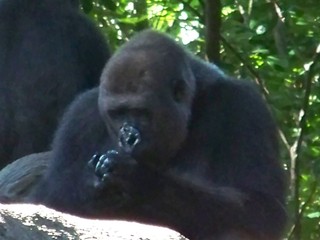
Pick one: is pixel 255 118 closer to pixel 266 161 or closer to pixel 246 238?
pixel 266 161

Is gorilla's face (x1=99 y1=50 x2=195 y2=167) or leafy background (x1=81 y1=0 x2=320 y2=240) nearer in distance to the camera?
gorilla's face (x1=99 y1=50 x2=195 y2=167)

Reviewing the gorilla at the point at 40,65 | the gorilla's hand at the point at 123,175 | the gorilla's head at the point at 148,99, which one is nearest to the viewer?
the gorilla's hand at the point at 123,175

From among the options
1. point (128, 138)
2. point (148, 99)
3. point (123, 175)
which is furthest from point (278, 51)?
point (123, 175)

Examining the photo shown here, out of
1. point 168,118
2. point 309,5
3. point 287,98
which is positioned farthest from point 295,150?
point 168,118

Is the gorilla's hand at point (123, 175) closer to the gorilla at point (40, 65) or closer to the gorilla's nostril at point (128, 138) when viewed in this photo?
the gorilla's nostril at point (128, 138)

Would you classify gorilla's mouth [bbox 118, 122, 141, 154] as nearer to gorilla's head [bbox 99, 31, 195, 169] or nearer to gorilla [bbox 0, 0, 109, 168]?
gorilla's head [bbox 99, 31, 195, 169]

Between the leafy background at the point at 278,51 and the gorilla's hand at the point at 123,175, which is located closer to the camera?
the gorilla's hand at the point at 123,175

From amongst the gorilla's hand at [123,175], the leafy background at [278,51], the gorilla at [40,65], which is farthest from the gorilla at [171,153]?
the leafy background at [278,51]

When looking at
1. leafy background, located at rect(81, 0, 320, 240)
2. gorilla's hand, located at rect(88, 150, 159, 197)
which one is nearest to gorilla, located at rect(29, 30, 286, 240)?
gorilla's hand, located at rect(88, 150, 159, 197)

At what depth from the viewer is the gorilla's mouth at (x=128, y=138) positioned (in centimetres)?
360

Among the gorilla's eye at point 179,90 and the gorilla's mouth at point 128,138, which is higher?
the gorilla's eye at point 179,90

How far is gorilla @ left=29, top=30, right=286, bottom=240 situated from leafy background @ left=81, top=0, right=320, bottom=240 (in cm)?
108

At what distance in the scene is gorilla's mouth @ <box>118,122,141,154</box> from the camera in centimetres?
360

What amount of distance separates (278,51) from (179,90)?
1.44m
